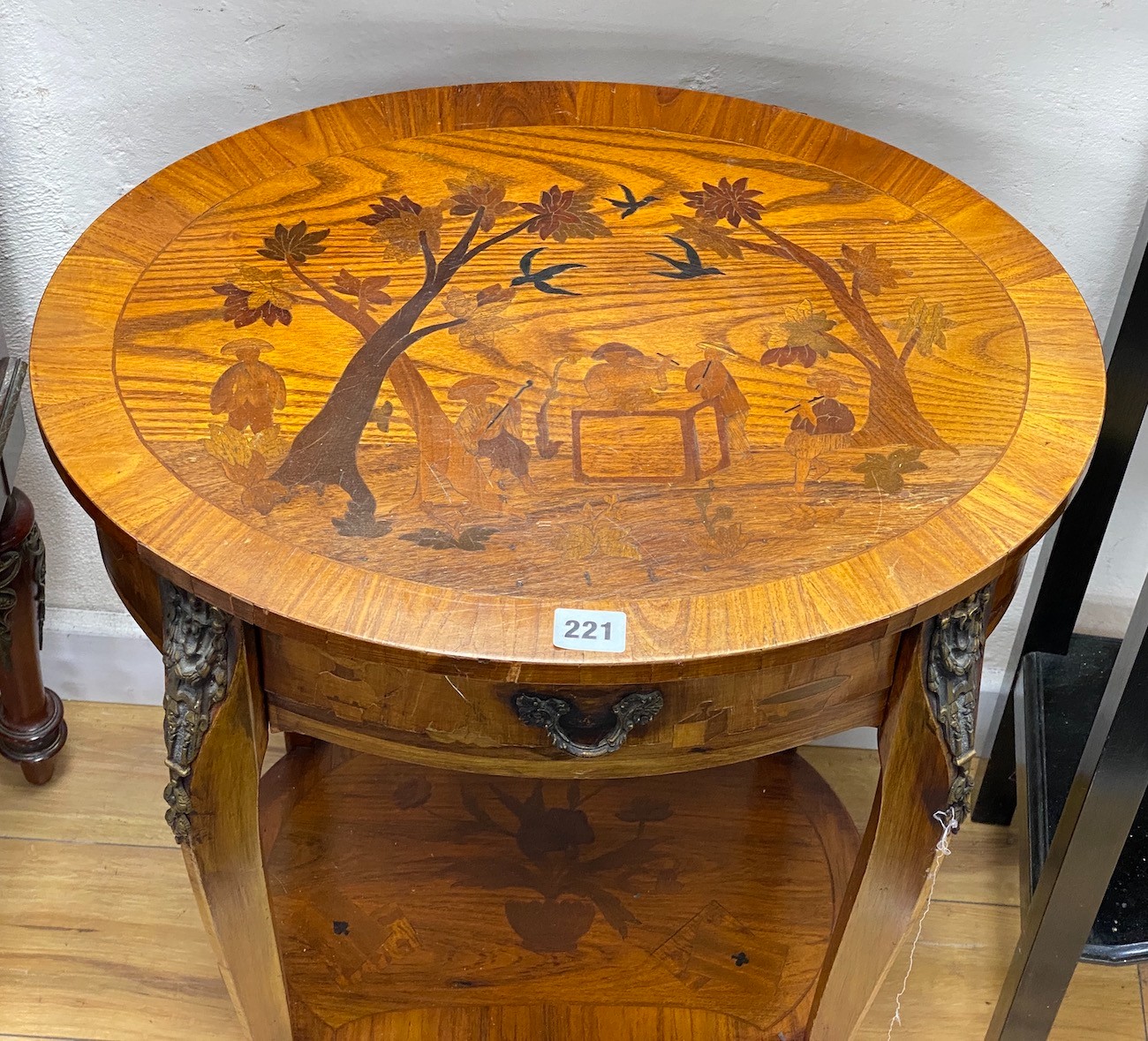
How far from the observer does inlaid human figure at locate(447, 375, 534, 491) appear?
2.39ft

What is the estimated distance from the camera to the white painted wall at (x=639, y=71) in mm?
991

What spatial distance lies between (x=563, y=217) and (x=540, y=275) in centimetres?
6

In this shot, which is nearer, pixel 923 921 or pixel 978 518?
pixel 978 518

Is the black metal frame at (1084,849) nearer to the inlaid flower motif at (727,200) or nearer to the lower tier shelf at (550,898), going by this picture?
the lower tier shelf at (550,898)

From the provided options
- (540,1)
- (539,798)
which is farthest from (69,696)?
(540,1)

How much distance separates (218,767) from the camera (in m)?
0.74

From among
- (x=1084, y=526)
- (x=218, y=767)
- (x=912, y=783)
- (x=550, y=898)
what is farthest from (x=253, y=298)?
(x=1084, y=526)

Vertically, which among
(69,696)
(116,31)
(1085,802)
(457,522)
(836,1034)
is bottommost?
(69,696)

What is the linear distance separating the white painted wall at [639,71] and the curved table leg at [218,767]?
50 centimetres

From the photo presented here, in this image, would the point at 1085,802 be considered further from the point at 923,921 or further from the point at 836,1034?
the point at 923,921

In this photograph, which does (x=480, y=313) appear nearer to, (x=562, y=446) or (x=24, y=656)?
(x=562, y=446)

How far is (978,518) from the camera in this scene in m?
0.70

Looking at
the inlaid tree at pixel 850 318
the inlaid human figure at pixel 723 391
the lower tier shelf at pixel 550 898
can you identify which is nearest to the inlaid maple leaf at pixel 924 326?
the inlaid tree at pixel 850 318

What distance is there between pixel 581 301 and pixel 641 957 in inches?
22.8
